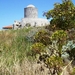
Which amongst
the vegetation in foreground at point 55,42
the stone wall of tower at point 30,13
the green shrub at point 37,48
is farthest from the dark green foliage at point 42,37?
the stone wall of tower at point 30,13

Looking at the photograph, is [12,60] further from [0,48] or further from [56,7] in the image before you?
[56,7]

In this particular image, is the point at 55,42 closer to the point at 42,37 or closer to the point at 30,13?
the point at 42,37

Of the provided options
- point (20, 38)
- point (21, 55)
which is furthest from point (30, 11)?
point (21, 55)

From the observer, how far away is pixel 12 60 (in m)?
7.79

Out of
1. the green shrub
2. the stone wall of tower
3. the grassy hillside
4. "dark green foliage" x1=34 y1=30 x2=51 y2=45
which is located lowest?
the grassy hillside

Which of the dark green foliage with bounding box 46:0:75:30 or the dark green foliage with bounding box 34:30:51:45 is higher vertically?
the dark green foliage with bounding box 46:0:75:30

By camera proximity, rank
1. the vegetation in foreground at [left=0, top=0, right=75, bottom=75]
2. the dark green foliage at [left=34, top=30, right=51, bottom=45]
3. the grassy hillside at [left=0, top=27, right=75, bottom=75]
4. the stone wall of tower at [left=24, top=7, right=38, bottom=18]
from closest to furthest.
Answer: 1. the vegetation in foreground at [left=0, top=0, right=75, bottom=75]
2. the grassy hillside at [left=0, top=27, right=75, bottom=75]
3. the dark green foliage at [left=34, top=30, right=51, bottom=45]
4. the stone wall of tower at [left=24, top=7, right=38, bottom=18]

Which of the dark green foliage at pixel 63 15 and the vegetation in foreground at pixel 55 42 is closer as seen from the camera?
the vegetation in foreground at pixel 55 42

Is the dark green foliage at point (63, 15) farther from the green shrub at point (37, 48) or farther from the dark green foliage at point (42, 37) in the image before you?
the green shrub at point (37, 48)

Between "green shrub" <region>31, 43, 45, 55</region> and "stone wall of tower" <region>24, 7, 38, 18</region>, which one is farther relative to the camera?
"stone wall of tower" <region>24, 7, 38, 18</region>

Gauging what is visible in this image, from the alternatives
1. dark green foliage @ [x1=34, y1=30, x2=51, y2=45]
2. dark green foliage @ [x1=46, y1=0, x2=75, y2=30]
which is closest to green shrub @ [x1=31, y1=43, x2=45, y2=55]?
dark green foliage @ [x1=34, y1=30, x2=51, y2=45]

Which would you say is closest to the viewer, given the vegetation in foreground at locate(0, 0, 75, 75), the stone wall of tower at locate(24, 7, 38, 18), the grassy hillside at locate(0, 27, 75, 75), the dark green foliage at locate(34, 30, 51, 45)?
the vegetation in foreground at locate(0, 0, 75, 75)

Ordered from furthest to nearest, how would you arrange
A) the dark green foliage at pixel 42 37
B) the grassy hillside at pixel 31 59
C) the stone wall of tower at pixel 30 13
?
the stone wall of tower at pixel 30 13 → the dark green foliage at pixel 42 37 → the grassy hillside at pixel 31 59

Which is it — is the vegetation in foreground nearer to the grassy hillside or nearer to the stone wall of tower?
the grassy hillside
